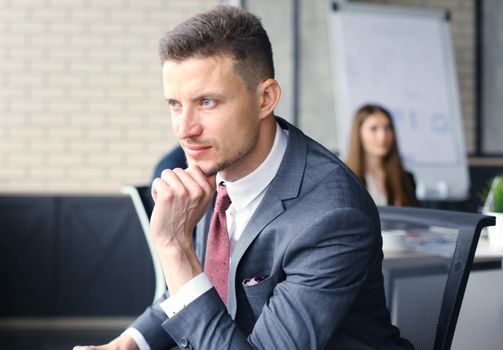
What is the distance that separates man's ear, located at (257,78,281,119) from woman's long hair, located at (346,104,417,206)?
2.22 meters

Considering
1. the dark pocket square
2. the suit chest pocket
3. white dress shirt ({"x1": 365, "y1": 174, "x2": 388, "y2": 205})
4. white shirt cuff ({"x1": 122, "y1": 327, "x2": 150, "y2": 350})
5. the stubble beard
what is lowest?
white dress shirt ({"x1": 365, "y1": 174, "x2": 388, "y2": 205})

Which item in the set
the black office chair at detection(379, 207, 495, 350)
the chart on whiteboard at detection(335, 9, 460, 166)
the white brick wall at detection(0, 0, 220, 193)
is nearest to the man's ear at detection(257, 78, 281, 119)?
the black office chair at detection(379, 207, 495, 350)

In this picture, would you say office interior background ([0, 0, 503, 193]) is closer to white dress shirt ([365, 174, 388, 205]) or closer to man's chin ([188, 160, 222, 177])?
white dress shirt ([365, 174, 388, 205])

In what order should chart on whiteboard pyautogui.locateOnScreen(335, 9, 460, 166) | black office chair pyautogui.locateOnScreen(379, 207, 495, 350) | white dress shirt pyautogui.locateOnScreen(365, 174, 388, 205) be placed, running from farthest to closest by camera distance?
chart on whiteboard pyautogui.locateOnScreen(335, 9, 460, 166) < white dress shirt pyautogui.locateOnScreen(365, 174, 388, 205) < black office chair pyautogui.locateOnScreen(379, 207, 495, 350)

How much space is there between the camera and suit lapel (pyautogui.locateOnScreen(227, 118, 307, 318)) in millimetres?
1134

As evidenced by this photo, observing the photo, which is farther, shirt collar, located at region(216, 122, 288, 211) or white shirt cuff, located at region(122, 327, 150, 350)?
white shirt cuff, located at region(122, 327, 150, 350)

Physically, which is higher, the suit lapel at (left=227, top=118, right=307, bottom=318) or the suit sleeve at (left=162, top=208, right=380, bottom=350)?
the suit lapel at (left=227, top=118, right=307, bottom=318)

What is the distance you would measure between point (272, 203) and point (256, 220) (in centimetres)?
4

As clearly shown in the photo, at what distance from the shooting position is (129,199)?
161 inches

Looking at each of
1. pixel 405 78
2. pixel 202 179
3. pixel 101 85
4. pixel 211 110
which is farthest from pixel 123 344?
pixel 405 78

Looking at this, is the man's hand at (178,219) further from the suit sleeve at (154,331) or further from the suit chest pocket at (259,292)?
the suit sleeve at (154,331)

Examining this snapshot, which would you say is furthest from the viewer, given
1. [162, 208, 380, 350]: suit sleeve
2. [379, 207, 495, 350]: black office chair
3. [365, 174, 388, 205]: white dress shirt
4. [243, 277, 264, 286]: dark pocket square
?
[365, 174, 388, 205]: white dress shirt

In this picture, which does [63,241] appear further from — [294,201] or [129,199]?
[294,201]

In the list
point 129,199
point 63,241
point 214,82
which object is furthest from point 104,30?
point 214,82
